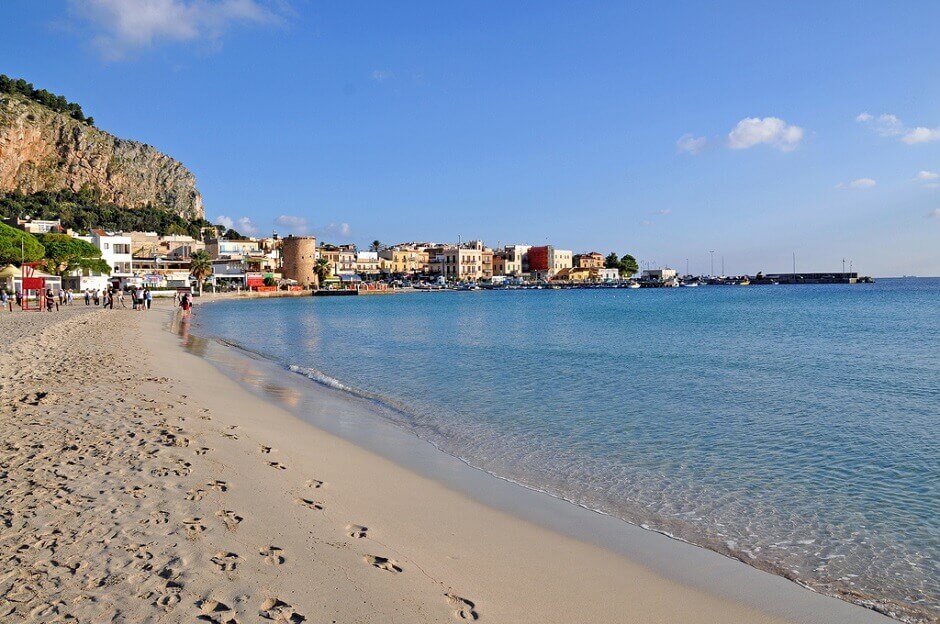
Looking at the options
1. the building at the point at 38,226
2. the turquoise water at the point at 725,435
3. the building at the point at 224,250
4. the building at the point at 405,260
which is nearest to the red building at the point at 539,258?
the building at the point at 405,260

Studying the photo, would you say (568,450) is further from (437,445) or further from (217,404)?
(217,404)

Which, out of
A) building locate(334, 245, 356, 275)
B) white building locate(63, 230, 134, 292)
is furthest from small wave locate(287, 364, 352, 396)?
building locate(334, 245, 356, 275)

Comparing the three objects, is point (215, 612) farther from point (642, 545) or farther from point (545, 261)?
point (545, 261)

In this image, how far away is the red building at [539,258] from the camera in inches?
6280

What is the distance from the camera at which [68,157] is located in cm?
12975

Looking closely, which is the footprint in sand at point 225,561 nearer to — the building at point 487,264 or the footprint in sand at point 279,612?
the footprint in sand at point 279,612

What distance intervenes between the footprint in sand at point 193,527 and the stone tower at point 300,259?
11298 cm

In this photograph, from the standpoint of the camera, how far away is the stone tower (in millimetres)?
113938

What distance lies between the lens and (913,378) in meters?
16.8

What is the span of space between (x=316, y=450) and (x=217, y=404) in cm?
388

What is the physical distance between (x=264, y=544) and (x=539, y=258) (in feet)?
517

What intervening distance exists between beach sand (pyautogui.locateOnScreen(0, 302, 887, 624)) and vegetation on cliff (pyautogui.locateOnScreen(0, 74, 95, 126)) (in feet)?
533

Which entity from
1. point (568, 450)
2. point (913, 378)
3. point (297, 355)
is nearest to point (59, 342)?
point (297, 355)

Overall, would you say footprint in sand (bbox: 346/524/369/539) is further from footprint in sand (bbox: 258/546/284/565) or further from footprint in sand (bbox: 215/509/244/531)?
footprint in sand (bbox: 215/509/244/531)
